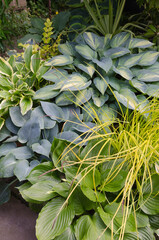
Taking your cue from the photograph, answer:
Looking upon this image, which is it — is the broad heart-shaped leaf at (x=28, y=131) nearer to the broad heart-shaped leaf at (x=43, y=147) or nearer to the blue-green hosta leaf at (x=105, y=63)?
the broad heart-shaped leaf at (x=43, y=147)

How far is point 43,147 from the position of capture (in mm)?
1193

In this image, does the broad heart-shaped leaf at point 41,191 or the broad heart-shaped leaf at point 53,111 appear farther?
the broad heart-shaped leaf at point 53,111

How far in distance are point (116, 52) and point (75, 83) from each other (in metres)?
0.44

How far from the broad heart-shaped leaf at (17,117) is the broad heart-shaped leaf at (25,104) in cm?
5

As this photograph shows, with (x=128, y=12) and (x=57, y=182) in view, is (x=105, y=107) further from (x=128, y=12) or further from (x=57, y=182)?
(x=128, y=12)

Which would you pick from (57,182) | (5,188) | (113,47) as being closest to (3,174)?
(5,188)

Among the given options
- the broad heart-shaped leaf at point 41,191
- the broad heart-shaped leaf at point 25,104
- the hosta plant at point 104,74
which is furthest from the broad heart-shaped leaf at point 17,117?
the broad heart-shaped leaf at point 41,191

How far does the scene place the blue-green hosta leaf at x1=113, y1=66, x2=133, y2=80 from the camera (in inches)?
57.9

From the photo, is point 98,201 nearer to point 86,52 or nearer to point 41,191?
point 41,191

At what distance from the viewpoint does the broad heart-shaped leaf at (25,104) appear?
1290 millimetres

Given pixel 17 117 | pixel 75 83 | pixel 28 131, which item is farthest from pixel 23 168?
pixel 75 83

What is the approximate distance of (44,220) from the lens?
934 mm

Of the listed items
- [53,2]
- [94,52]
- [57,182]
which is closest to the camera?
[57,182]

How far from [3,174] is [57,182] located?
12.4 inches
